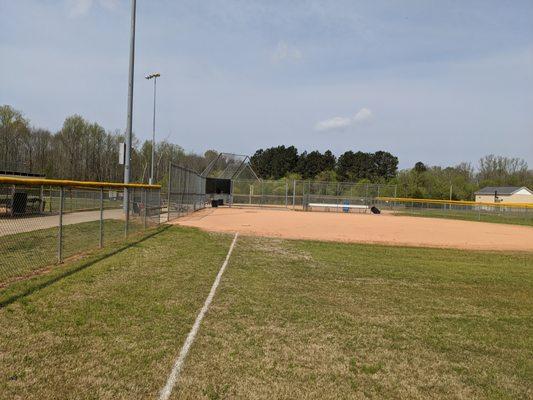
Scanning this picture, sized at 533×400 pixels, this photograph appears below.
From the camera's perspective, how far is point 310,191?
4694 centimetres

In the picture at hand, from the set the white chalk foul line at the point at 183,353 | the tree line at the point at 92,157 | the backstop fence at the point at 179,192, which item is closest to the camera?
the white chalk foul line at the point at 183,353

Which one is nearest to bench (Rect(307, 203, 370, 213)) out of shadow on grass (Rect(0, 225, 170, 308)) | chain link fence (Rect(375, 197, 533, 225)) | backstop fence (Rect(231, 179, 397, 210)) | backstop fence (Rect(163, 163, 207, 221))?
backstop fence (Rect(231, 179, 397, 210))

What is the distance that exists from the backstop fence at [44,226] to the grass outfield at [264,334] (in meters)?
1.03

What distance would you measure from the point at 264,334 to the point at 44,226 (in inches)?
395

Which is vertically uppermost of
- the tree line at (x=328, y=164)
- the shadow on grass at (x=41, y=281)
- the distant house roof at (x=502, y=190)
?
the tree line at (x=328, y=164)

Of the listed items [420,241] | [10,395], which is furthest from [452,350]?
[420,241]

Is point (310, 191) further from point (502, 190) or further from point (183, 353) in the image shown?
point (502, 190)

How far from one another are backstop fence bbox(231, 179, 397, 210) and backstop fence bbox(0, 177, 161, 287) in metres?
27.5

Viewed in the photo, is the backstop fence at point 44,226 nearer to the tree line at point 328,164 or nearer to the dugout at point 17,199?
the dugout at point 17,199

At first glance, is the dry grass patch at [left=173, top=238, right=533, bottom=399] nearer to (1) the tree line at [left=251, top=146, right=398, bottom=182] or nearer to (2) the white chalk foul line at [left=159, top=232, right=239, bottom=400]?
(2) the white chalk foul line at [left=159, top=232, right=239, bottom=400]

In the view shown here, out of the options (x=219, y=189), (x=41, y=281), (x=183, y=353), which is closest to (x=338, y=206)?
(x=219, y=189)

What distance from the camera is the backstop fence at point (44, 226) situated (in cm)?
819

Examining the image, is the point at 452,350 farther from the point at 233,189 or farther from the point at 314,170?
the point at 314,170

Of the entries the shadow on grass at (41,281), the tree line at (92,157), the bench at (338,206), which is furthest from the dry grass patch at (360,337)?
the tree line at (92,157)
